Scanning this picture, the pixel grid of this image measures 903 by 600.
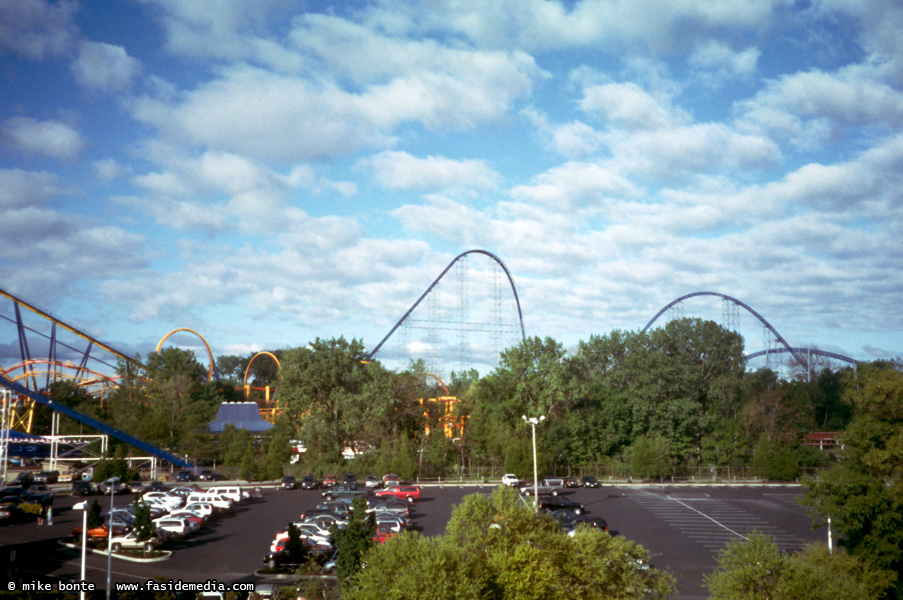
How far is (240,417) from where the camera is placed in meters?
81.2

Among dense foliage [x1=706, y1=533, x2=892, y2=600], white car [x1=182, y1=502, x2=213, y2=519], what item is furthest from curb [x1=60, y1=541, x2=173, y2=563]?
dense foliage [x1=706, y1=533, x2=892, y2=600]

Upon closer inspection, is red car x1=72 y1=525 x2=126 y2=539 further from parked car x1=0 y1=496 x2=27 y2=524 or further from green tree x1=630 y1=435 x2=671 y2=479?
green tree x1=630 y1=435 x2=671 y2=479

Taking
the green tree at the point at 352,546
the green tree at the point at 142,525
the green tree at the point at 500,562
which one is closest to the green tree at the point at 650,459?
the green tree at the point at 142,525

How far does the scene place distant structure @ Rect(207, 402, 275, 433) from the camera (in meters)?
78.0

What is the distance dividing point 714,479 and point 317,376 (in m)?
38.7

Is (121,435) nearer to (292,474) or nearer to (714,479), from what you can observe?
(292,474)

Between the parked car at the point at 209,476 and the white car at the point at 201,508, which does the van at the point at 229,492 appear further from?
the parked car at the point at 209,476

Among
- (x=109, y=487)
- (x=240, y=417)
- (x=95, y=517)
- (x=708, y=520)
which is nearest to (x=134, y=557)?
(x=95, y=517)

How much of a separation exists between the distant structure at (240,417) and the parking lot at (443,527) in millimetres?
29885

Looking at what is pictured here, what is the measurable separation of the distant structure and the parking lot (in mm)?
29885

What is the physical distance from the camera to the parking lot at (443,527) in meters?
23.5

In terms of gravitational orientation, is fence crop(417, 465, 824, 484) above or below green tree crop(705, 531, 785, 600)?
below

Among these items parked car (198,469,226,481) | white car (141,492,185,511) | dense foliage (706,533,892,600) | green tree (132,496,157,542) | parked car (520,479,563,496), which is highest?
dense foliage (706,533,892,600)

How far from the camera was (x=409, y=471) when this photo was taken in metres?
56.0
